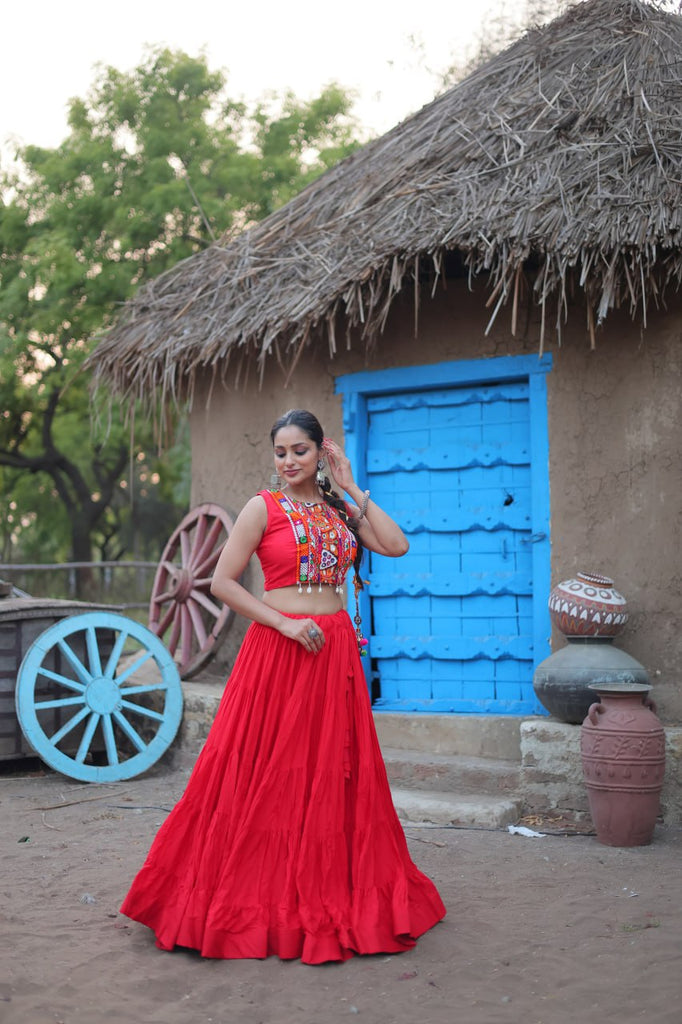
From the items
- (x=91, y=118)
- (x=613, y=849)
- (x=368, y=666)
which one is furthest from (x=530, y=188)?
(x=91, y=118)

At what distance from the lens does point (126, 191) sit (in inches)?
592

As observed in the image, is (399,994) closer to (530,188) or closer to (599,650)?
(599,650)

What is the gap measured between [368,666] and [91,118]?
512 inches

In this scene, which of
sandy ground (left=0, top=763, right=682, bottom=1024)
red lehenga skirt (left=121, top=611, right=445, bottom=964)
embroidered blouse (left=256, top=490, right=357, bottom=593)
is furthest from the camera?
embroidered blouse (left=256, top=490, right=357, bottom=593)

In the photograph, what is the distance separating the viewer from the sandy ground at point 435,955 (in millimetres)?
2680

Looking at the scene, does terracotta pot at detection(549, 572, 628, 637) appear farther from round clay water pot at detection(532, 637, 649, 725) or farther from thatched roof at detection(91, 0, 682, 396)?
thatched roof at detection(91, 0, 682, 396)

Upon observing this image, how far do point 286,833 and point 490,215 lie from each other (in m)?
3.33

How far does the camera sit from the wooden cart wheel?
21.7 ft

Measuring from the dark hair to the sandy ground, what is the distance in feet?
3.99

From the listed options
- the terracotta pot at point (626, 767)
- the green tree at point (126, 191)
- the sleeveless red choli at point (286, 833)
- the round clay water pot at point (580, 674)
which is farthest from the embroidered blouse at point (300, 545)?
the green tree at point (126, 191)

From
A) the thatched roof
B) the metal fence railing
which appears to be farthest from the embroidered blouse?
the metal fence railing

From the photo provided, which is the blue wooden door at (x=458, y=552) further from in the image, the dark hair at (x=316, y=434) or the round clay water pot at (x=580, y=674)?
the dark hair at (x=316, y=434)

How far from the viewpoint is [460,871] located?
13.2ft

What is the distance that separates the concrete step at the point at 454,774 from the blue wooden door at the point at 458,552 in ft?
1.35
